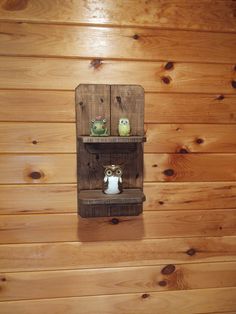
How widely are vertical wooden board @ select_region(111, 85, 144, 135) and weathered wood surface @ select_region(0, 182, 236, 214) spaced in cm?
27

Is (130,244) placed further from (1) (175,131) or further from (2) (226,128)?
(2) (226,128)

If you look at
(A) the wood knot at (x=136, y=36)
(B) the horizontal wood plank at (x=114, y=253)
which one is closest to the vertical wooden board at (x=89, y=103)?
(A) the wood knot at (x=136, y=36)

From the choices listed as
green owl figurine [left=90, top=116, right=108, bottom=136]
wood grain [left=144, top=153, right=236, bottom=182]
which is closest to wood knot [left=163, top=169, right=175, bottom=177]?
wood grain [left=144, top=153, right=236, bottom=182]

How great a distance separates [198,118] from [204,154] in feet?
0.53

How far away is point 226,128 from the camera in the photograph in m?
1.22

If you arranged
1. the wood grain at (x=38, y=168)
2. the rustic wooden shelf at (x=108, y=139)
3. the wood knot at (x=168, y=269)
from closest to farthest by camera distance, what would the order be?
the rustic wooden shelf at (x=108, y=139) → the wood grain at (x=38, y=168) → the wood knot at (x=168, y=269)

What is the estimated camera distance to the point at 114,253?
122 centimetres

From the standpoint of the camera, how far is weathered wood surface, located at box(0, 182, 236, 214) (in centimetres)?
114

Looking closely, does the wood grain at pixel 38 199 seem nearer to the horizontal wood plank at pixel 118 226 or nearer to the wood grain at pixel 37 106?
the horizontal wood plank at pixel 118 226

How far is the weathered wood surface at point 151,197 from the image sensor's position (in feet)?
3.75

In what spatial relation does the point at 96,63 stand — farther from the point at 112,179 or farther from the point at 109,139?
the point at 112,179

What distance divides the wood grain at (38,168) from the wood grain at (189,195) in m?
0.34

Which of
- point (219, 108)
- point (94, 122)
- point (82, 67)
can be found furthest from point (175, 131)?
point (82, 67)

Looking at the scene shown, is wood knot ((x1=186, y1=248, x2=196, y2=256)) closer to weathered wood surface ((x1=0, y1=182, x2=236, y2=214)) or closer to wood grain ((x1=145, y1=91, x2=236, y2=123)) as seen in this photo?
weathered wood surface ((x1=0, y1=182, x2=236, y2=214))
